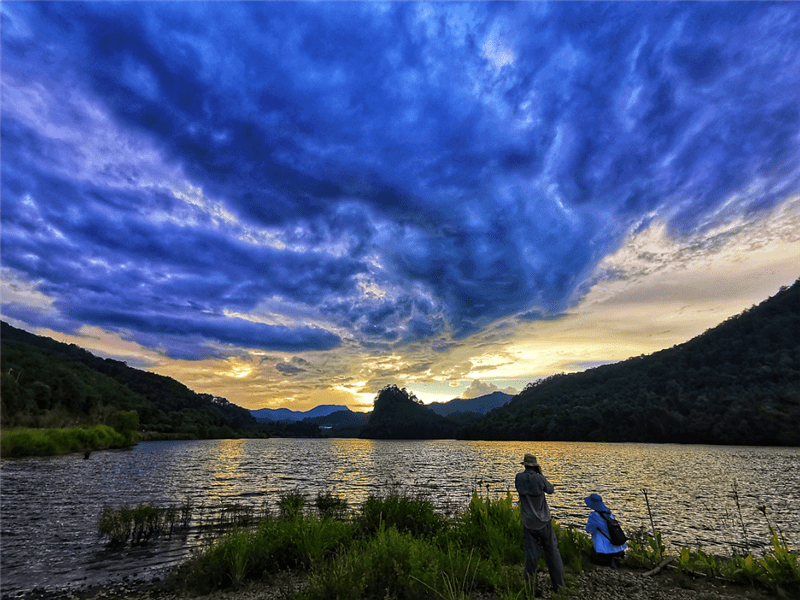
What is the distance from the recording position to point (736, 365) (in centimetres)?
16500

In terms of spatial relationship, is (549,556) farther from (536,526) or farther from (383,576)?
(383,576)

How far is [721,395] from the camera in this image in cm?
15012

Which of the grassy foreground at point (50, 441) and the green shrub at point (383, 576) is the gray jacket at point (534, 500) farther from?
the grassy foreground at point (50, 441)

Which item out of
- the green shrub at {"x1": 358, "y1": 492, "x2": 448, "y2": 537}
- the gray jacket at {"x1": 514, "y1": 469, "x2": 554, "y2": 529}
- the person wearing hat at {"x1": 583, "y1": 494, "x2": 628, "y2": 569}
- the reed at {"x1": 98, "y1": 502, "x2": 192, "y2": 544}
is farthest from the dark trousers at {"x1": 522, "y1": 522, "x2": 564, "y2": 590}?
the reed at {"x1": 98, "y1": 502, "x2": 192, "y2": 544}

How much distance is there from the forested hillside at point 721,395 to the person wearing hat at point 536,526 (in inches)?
6693

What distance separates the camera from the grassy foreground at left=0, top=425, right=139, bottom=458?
6122cm

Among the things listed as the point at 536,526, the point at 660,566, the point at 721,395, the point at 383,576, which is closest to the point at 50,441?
the point at 383,576

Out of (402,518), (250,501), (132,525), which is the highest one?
(402,518)

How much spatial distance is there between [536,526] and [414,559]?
3.48 meters

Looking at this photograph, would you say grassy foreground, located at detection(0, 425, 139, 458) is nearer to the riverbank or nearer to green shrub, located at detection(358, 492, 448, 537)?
the riverbank

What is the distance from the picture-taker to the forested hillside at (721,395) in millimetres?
132500

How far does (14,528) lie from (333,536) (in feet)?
67.2

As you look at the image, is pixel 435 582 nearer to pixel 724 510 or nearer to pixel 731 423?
pixel 724 510

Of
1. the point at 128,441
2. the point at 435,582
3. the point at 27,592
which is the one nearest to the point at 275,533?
the point at 435,582
